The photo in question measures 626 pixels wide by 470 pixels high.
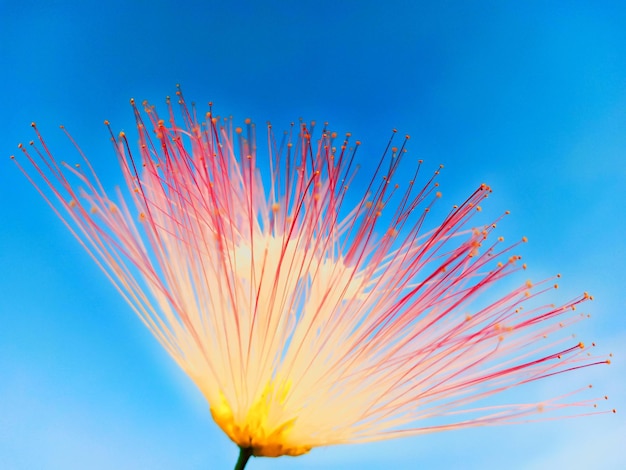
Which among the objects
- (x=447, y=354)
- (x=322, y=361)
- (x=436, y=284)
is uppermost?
(x=436, y=284)

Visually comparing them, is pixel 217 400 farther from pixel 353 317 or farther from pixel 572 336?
pixel 572 336

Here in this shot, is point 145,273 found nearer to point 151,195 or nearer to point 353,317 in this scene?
point 151,195

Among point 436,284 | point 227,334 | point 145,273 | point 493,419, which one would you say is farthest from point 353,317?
point 145,273

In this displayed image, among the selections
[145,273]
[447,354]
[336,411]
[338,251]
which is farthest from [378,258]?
[145,273]

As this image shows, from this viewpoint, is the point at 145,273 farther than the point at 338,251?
No

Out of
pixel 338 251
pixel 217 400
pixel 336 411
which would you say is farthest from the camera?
pixel 338 251

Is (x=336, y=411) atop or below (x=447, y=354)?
below

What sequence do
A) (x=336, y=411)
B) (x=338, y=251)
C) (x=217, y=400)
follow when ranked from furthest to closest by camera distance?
(x=338, y=251) → (x=336, y=411) → (x=217, y=400)
